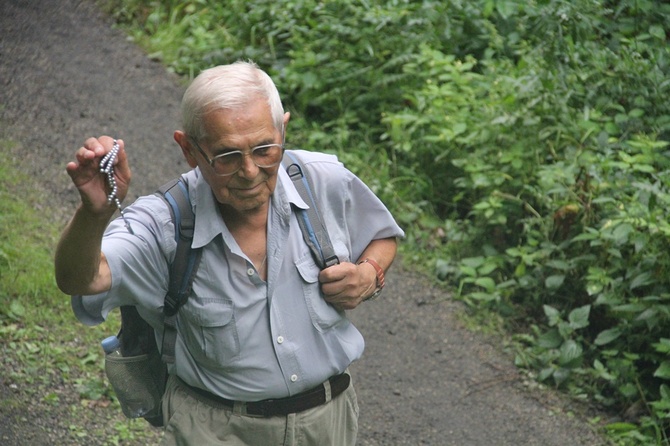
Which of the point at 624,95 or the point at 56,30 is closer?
the point at 624,95

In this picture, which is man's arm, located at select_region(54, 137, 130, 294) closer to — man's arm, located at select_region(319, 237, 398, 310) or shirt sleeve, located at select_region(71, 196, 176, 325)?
shirt sleeve, located at select_region(71, 196, 176, 325)

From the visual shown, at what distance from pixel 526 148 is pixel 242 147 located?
3858mm

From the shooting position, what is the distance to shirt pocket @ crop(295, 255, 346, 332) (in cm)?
267

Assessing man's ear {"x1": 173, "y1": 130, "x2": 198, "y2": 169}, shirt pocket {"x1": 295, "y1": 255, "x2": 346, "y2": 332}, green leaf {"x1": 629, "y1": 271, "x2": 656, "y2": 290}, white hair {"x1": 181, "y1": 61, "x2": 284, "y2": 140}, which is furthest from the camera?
green leaf {"x1": 629, "y1": 271, "x2": 656, "y2": 290}

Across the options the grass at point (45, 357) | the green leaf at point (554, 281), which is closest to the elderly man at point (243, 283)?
the grass at point (45, 357)

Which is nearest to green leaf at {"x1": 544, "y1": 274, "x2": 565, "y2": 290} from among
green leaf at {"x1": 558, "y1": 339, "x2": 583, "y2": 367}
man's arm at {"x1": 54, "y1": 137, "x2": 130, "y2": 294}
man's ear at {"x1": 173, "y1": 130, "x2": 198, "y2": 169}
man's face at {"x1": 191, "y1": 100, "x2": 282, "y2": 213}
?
green leaf at {"x1": 558, "y1": 339, "x2": 583, "y2": 367}

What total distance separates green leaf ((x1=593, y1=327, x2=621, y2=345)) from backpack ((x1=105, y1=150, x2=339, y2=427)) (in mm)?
2738

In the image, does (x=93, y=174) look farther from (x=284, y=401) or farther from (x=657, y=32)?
(x=657, y=32)

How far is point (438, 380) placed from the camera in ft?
16.8

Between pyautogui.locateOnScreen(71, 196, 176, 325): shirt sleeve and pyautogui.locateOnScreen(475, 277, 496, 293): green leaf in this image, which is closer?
pyautogui.locateOnScreen(71, 196, 176, 325): shirt sleeve

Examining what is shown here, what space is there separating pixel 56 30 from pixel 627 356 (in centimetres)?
640

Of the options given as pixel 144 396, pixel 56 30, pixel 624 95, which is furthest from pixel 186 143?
pixel 56 30

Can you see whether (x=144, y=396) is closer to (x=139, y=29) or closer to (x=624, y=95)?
(x=624, y=95)

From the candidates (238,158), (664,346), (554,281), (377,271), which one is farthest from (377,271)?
(554,281)
